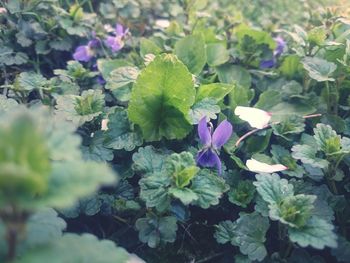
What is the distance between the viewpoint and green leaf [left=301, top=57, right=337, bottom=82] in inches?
56.5

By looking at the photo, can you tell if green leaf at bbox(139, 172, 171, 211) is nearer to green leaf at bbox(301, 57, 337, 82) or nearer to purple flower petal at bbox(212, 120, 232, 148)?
purple flower petal at bbox(212, 120, 232, 148)

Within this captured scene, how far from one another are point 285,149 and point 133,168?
0.52 metres

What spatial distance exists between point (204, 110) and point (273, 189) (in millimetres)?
331

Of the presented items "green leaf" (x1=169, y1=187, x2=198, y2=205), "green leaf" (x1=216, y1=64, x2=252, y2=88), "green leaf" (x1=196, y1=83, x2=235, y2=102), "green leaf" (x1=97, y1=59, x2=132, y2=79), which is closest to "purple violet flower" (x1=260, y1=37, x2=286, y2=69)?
"green leaf" (x1=216, y1=64, x2=252, y2=88)

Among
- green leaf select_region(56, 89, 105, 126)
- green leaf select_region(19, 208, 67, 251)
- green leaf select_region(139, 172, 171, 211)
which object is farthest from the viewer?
green leaf select_region(56, 89, 105, 126)

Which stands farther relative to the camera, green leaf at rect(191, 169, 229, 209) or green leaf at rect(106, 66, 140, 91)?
green leaf at rect(106, 66, 140, 91)

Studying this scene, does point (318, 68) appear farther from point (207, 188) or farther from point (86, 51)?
point (86, 51)

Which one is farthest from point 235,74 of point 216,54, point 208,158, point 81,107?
point 81,107

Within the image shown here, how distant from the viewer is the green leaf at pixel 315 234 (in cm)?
101

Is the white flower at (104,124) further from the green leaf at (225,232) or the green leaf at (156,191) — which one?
the green leaf at (225,232)

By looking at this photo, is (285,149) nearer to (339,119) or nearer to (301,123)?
(301,123)

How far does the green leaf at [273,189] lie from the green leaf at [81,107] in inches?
20.6

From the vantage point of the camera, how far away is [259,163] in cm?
133

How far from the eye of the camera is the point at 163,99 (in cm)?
137
